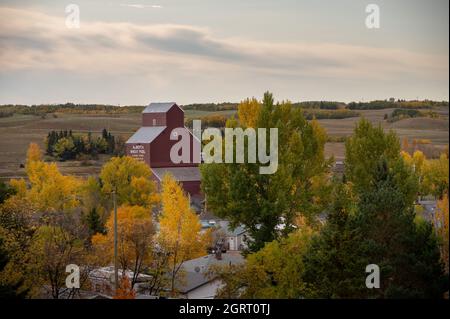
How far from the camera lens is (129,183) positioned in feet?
151

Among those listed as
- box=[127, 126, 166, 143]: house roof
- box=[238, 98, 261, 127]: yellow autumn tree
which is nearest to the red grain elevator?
box=[127, 126, 166, 143]: house roof

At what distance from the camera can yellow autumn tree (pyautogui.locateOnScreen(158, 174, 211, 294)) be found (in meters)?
32.2

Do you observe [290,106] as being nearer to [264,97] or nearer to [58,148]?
[264,97]

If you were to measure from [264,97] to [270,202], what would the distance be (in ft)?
17.3

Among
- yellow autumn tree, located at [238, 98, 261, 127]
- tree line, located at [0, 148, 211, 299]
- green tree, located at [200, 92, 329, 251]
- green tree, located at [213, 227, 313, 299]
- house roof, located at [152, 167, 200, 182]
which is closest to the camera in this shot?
green tree, located at [213, 227, 313, 299]

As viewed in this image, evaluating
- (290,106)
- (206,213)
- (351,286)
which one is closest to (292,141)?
(290,106)

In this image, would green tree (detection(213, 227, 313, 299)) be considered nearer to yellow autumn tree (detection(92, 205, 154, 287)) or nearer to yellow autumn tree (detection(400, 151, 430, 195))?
yellow autumn tree (detection(92, 205, 154, 287))

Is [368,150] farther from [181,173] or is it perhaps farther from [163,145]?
[163,145]

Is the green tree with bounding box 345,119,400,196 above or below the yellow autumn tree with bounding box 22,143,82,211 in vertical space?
above

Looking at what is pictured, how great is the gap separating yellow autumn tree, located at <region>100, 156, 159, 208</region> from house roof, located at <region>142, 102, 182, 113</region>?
14167mm

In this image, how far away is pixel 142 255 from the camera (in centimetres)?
3130

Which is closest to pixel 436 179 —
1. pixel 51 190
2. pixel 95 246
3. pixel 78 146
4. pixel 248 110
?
pixel 248 110

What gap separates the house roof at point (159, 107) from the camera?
61872 millimetres
